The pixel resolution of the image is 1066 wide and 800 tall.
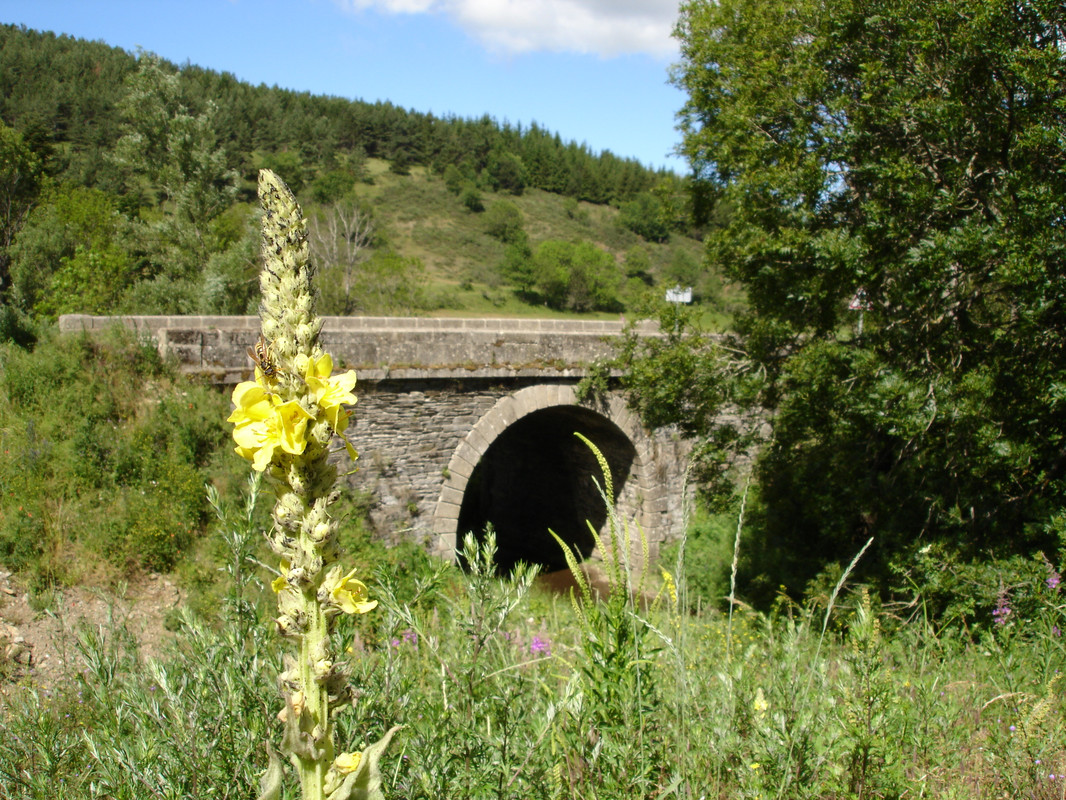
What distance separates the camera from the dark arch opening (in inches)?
479

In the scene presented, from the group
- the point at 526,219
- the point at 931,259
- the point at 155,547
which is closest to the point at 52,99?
the point at 526,219

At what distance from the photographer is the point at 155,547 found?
23.7 feet

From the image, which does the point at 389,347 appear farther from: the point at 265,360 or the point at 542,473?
the point at 265,360

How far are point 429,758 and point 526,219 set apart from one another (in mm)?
54473

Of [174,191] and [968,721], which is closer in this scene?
[968,721]

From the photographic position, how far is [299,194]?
1532 inches

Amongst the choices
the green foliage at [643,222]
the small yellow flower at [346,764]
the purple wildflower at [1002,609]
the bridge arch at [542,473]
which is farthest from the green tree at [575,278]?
the small yellow flower at [346,764]

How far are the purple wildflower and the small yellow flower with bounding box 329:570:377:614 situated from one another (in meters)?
6.25

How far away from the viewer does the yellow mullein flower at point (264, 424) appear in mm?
1038

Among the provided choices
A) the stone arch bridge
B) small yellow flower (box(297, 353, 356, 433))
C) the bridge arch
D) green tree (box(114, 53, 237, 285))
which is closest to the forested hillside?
green tree (box(114, 53, 237, 285))

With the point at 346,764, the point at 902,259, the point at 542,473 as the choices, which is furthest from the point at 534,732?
the point at 542,473

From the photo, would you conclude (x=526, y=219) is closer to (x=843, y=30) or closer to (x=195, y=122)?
(x=195, y=122)

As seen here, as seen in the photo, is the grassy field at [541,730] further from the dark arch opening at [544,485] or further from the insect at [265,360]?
the dark arch opening at [544,485]

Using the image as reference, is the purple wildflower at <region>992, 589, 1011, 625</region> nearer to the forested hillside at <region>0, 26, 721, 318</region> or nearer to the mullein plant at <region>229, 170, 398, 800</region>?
the forested hillside at <region>0, 26, 721, 318</region>
